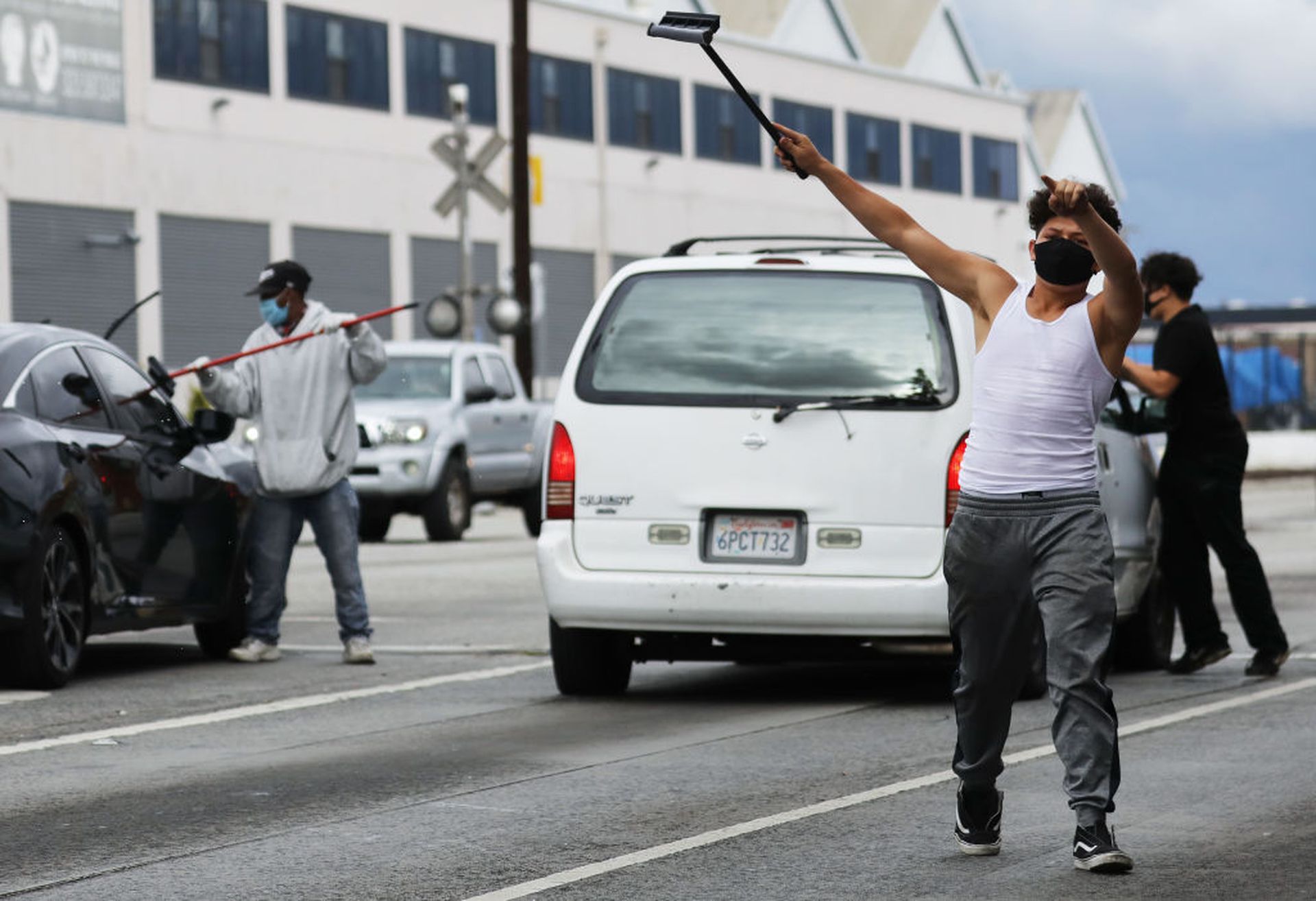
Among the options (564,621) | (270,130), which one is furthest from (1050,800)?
(270,130)

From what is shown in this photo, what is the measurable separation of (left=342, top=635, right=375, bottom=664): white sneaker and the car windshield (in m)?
13.1

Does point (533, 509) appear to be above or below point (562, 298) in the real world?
below

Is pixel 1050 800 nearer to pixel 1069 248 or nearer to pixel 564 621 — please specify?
pixel 1069 248

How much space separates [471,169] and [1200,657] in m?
23.4

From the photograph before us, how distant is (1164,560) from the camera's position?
12211 millimetres

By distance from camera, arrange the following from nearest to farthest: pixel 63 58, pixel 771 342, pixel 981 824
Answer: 1. pixel 981 824
2. pixel 771 342
3. pixel 63 58

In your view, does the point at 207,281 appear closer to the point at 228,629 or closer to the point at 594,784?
the point at 228,629

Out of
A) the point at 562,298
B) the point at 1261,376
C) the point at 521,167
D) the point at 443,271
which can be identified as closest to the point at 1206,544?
the point at 521,167

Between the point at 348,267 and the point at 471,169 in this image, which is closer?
the point at 471,169

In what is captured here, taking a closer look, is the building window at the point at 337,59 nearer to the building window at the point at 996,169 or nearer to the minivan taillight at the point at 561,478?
the building window at the point at 996,169

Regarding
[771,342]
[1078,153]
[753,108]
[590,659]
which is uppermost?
[1078,153]

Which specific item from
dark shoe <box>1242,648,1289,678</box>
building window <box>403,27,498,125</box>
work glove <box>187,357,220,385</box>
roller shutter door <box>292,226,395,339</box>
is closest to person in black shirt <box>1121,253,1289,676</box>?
dark shoe <box>1242,648,1289,678</box>

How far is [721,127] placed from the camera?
2594 inches

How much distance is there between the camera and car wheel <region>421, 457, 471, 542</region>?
2555 centimetres
